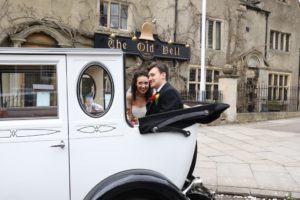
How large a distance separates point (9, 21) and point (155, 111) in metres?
8.25

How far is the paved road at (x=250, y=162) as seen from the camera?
5.33 metres

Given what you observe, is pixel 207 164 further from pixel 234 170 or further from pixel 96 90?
pixel 96 90

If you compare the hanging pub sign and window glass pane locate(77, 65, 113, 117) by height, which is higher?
the hanging pub sign

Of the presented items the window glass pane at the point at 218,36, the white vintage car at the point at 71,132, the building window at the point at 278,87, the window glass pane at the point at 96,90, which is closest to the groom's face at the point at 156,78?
the white vintage car at the point at 71,132

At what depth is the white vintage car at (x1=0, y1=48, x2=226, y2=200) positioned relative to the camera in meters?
2.70

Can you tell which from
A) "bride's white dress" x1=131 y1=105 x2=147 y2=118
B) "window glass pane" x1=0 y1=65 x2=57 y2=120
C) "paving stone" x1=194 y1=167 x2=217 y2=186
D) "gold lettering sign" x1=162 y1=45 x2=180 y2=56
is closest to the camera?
"window glass pane" x1=0 y1=65 x2=57 y2=120

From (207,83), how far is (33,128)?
13.3m

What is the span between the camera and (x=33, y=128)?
272cm

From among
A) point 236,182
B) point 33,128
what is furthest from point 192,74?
point 33,128

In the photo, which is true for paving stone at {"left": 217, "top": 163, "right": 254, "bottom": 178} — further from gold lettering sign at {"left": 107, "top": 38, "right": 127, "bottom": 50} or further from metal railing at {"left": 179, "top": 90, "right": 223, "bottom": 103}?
gold lettering sign at {"left": 107, "top": 38, "right": 127, "bottom": 50}

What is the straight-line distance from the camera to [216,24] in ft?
51.6

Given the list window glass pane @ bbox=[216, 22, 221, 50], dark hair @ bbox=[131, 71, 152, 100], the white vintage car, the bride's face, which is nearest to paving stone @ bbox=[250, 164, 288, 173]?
dark hair @ bbox=[131, 71, 152, 100]

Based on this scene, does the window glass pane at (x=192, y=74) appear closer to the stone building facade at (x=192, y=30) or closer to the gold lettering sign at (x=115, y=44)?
the stone building facade at (x=192, y=30)

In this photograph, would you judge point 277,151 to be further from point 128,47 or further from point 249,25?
point 249,25
